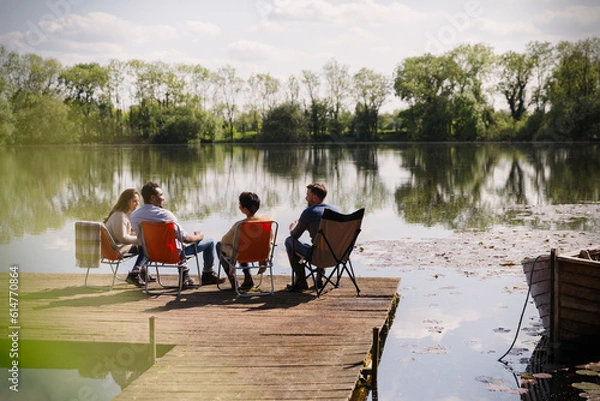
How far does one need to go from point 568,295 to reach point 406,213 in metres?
12.8

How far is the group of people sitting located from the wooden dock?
26 centimetres

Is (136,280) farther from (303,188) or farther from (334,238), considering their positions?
(303,188)

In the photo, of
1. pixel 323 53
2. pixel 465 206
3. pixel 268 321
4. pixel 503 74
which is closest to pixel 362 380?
pixel 268 321

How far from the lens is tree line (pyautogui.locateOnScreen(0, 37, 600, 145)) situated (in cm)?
6494

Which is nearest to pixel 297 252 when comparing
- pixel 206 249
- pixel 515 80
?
pixel 206 249

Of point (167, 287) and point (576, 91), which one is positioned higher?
point (576, 91)

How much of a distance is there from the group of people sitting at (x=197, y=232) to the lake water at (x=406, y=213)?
5.17 ft

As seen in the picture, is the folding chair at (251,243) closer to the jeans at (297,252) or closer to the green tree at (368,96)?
the jeans at (297,252)

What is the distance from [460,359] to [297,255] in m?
2.32

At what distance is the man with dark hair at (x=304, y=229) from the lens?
8.48m

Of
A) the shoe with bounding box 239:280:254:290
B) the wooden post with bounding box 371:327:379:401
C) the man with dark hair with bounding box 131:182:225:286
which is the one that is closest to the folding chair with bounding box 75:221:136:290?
the man with dark hair with bounding box 131:182:225:286

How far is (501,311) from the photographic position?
917 cm

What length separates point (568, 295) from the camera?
7.22 metres

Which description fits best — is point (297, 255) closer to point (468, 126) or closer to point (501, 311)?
point (501, 311)
